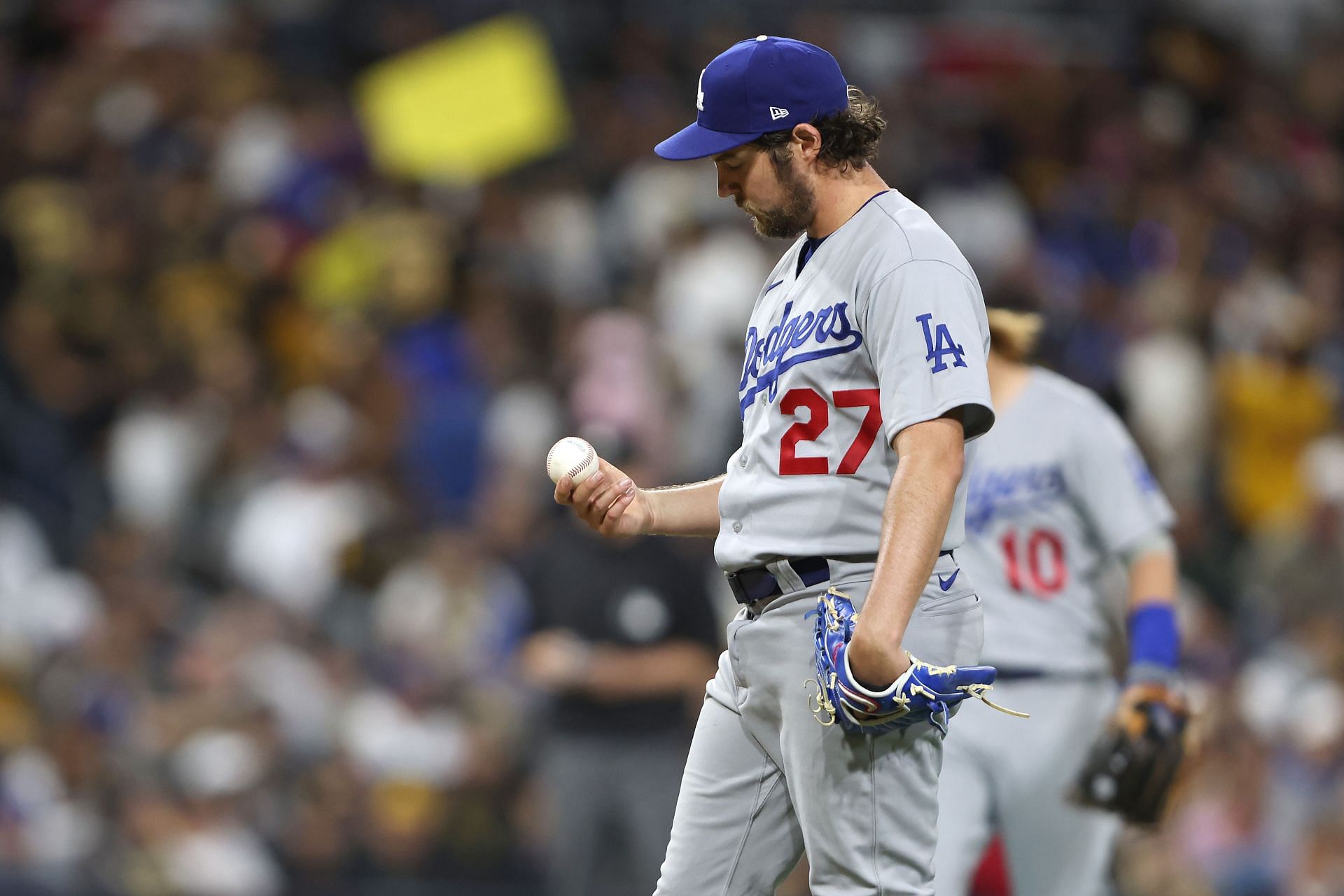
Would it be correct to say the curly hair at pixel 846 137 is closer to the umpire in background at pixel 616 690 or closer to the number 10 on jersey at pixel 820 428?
the number 10 on jersey at pixel 820 428

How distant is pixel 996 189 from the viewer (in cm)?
1225

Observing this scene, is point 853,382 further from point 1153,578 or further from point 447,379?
point 447,379

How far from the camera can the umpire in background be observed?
789 centimetres

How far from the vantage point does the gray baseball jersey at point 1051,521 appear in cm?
521

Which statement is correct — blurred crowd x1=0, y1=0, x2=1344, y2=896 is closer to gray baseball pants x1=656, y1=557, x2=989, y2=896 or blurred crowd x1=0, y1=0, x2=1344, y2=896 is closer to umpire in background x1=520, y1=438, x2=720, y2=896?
umpire in background x1=520, y1=438, x2=720, y2=896

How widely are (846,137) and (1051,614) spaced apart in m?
2.03

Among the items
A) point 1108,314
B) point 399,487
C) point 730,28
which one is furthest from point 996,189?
point 399,487

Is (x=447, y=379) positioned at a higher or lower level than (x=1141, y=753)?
lower

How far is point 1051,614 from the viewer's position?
5258 millimetres

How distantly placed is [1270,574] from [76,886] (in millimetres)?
6297

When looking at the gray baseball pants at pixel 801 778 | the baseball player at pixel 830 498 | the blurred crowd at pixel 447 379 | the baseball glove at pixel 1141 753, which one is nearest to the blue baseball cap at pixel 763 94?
the baseball player at pixel 830 498

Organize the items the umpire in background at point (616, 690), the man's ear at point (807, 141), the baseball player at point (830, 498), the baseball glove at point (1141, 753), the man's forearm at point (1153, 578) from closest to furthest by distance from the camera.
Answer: the baseball player at point (830, 498) < the man's ear at point (807, 141) < the baseball glove at point (1141, 753) < the man's forearm at point (1153, 578) < the umpire in background at point (616, 690)

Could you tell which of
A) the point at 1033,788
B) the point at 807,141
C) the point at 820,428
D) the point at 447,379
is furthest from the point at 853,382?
the point at 447,379

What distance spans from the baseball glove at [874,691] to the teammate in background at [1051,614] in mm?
1684
